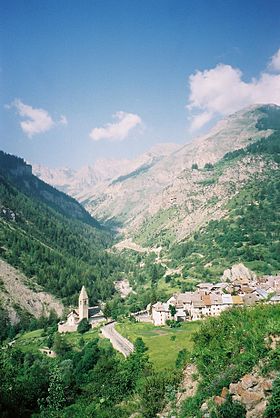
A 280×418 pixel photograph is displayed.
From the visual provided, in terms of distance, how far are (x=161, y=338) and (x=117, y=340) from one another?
1106 centimetres

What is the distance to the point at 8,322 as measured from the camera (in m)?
110

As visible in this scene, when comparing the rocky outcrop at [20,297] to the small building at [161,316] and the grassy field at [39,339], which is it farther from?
the small building at [161,316]

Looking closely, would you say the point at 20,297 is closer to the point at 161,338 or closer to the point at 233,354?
the point at 161,338

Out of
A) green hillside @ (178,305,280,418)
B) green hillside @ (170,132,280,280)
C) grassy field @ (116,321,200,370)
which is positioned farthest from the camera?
green hillside @ (170,132,280,280)

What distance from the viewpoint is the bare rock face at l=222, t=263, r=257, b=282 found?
128 meters

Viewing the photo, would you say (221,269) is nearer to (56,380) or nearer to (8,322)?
(8,322)

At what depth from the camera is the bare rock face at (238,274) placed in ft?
420

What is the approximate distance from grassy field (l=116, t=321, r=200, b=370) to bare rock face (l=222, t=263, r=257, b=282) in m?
50.7

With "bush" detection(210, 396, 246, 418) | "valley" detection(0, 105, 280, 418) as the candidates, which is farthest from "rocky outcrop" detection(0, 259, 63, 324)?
"bush" detection(210, 396, 246, 418)

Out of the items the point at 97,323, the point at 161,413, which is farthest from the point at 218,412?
the point at 97,323

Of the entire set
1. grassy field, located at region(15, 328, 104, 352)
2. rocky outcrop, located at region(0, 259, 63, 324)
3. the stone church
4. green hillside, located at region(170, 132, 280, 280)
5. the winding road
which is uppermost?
green hillside, located at region(170, 132, 280, 280)

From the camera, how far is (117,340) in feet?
254

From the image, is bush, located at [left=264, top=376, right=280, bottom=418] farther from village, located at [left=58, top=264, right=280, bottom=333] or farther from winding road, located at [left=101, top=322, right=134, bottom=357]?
village, located at [left=58, top=264, right=280, bottom=333]

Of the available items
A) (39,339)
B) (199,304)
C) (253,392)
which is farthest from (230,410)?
(39,339)
